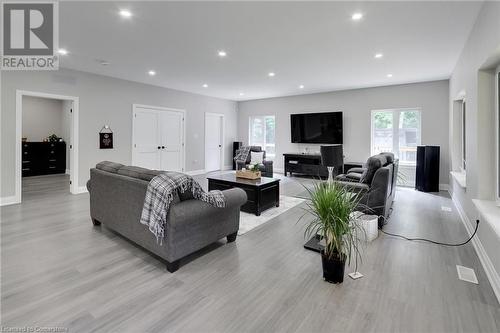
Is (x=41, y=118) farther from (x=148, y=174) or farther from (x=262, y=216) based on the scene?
(x=262, y=216)

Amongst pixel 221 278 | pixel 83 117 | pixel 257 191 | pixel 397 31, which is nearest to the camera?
pixel 221 278

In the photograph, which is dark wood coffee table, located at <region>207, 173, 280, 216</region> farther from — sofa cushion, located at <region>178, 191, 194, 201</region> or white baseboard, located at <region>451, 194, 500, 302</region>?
white baseboard, located at <region>451, 194, 500, 302</region>

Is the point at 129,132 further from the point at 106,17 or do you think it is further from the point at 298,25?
the point at 298,25

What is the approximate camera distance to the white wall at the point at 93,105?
4816 millimetres

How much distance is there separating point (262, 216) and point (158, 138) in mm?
4636

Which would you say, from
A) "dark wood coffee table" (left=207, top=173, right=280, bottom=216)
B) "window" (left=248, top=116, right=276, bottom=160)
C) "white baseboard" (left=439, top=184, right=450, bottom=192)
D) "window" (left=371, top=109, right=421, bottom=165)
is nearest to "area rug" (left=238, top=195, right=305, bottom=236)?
"dark wood coffee table" (left=207, top=173, right=280, bottom=216)

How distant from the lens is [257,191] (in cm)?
410

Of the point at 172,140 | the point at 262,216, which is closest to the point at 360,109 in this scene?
the point at 262,216

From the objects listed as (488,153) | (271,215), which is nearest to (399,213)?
(488,153)

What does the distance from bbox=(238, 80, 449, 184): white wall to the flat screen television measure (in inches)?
8.5

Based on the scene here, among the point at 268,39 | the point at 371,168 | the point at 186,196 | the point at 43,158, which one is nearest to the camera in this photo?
the point at 186,196

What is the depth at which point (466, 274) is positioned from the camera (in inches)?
95.3

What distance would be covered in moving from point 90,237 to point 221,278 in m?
1.97

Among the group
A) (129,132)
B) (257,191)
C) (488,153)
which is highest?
(129,132)
